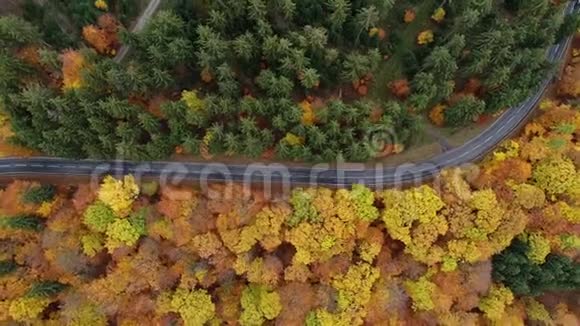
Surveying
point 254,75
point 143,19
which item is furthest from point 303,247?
Answer: point 143,19

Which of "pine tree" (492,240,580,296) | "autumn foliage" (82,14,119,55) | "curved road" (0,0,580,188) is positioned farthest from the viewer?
"curved road" (0,0,580,188)

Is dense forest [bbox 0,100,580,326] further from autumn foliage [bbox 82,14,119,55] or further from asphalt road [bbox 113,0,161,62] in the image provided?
autumn foliage [bbox 82,14,119,55]

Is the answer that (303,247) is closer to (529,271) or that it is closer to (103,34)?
(529,271)

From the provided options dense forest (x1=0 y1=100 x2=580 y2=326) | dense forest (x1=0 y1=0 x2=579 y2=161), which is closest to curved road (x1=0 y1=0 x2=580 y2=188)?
dense forest (x1=0 y1=100 x2=580 y2=326)

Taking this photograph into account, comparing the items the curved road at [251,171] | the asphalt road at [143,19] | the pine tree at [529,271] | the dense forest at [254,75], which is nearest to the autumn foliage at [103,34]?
the dense forest at [254,75]

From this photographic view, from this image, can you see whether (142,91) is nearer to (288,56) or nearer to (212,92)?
(212,92)

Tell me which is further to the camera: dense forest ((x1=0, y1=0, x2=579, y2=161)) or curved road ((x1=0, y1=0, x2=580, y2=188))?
curved road ((x1=0, y1=0, x2=580, y2=188))

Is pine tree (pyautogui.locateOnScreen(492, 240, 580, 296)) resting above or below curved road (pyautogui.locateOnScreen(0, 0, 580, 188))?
below
